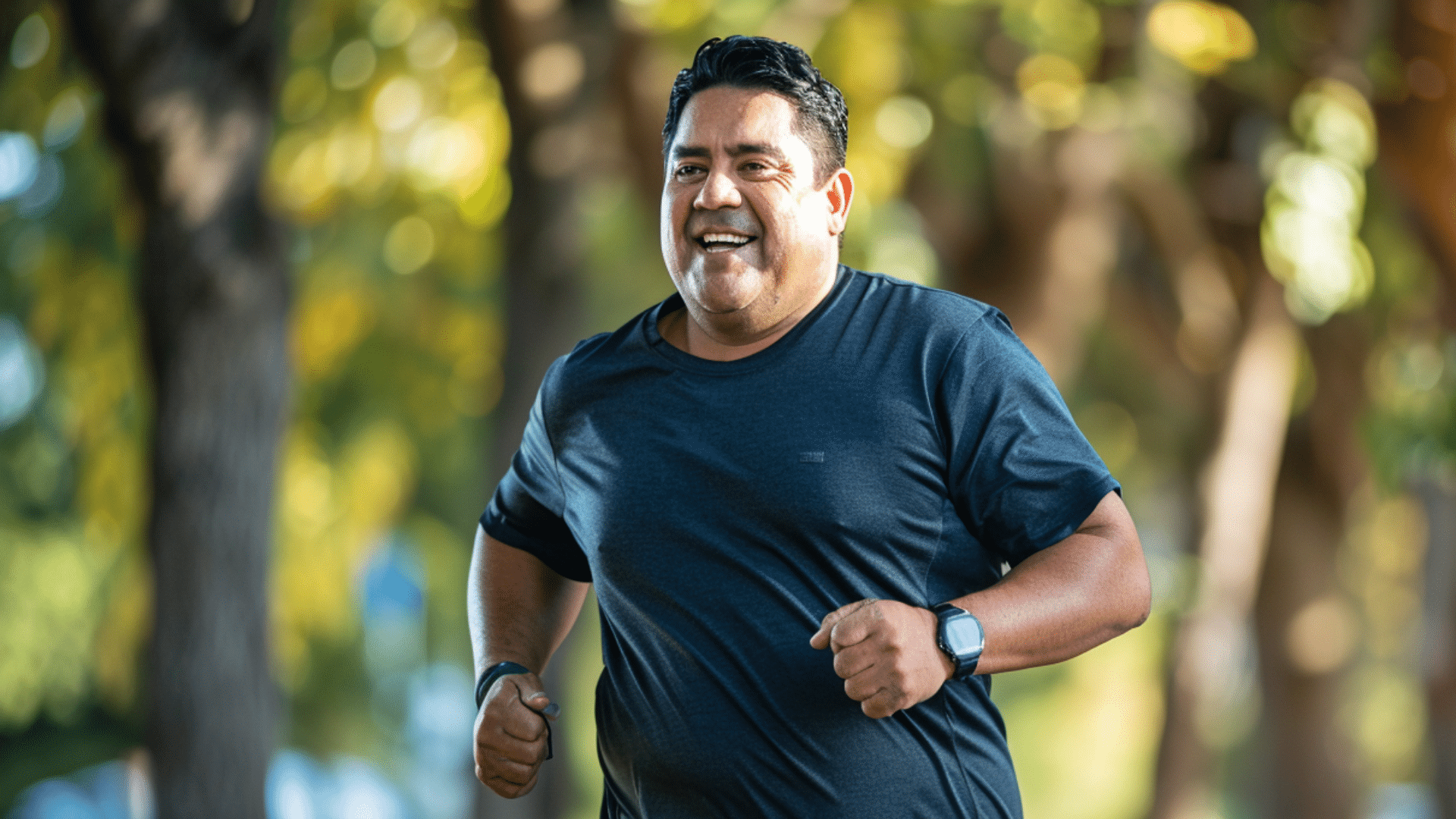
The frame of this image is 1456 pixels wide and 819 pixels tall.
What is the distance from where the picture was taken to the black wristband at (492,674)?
2.64m

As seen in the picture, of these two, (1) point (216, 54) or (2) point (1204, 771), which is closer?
(1) point (216, 54)

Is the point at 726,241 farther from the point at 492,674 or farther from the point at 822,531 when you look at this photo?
the point at 492,674

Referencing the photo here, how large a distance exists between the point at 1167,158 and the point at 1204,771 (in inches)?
155

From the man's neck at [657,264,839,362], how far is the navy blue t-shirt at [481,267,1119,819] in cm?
3

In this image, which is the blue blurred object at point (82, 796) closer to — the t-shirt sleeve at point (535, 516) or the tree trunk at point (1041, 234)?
the tree trunk at point (1041, 234)

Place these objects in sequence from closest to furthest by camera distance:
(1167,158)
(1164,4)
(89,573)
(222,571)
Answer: (222,571) < (1164,4) < (1167,158) < (89,573)

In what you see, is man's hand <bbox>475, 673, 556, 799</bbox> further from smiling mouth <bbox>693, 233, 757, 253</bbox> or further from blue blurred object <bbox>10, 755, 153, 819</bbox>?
blue blurred object <bbox>10, 755, 153, 819</bbox>

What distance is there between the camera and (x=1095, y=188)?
8.65 m

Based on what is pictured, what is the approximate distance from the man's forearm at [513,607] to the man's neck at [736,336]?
54 cm

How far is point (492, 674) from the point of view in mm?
2650

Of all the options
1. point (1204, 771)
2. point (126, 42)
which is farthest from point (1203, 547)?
point (126, 42)

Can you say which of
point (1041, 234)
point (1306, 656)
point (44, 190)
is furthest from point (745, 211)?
point (1306, 656)

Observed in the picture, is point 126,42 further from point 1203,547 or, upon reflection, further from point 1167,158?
point 1203,547

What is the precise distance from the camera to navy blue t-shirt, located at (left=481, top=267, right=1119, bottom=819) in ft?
7.41
